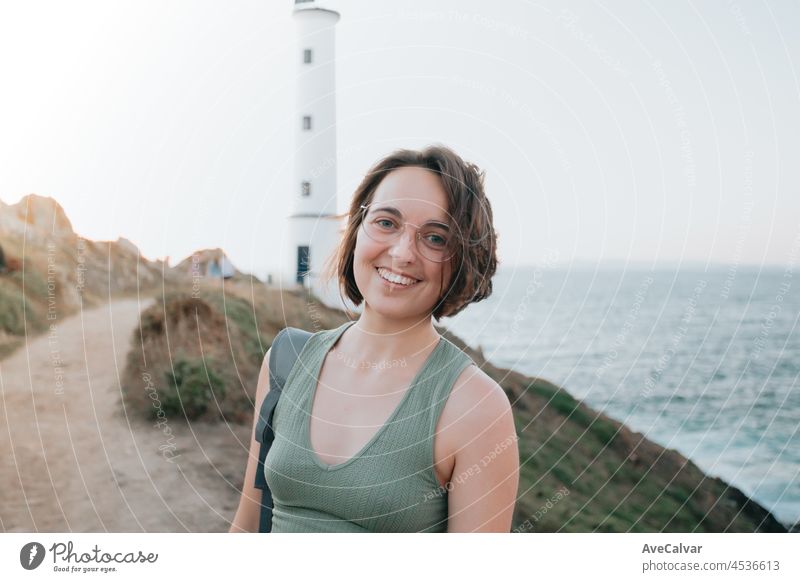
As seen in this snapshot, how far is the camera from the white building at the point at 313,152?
96.5 inches

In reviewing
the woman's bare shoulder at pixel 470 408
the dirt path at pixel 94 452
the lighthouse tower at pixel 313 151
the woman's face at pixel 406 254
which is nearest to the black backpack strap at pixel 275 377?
the woman's face at pixel 406 254

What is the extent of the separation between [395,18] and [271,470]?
138 cm

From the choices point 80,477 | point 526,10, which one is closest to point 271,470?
point 526,10

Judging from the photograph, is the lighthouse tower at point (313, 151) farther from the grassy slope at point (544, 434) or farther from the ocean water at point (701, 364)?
the ocean water at point (701, 364)

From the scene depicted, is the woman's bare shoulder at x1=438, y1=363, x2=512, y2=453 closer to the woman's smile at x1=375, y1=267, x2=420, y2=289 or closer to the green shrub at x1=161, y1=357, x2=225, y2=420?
the woman's smile at x1=375, y1=267, x2=420, y2=289

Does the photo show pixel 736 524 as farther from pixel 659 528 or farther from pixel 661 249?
pixel 661 249

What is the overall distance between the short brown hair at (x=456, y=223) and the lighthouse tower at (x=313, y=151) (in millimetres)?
1165

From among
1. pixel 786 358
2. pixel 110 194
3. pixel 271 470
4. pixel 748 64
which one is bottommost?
pixel 786 358

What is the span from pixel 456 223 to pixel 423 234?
5cm

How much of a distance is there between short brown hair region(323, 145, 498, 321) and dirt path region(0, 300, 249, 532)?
1552 mm

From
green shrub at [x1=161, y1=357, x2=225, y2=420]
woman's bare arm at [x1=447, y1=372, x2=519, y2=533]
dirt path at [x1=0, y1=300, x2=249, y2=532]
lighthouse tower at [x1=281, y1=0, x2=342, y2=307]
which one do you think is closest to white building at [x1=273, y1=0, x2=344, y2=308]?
lighthouse tower at [x1=281, y1=0, x2=342, y2=307]

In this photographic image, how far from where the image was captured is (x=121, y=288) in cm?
263

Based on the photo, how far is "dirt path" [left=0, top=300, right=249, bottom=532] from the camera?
2.45m

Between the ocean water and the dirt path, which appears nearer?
the dirt path
